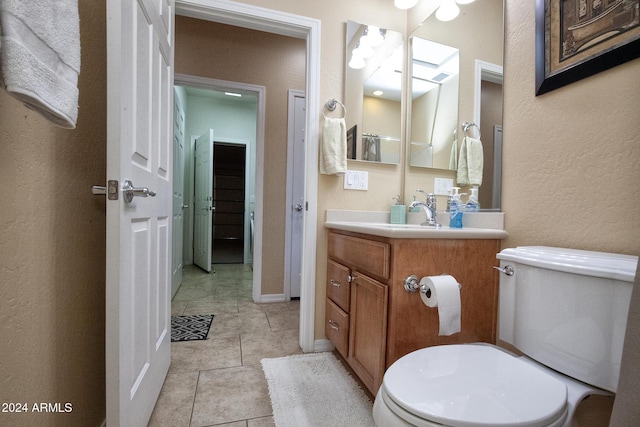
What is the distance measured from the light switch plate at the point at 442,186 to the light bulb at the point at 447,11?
89 centimetres

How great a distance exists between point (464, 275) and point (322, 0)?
5.82 feet

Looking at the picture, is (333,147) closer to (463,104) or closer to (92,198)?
(463,104)

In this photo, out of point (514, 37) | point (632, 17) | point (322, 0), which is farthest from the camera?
point (322, 0)

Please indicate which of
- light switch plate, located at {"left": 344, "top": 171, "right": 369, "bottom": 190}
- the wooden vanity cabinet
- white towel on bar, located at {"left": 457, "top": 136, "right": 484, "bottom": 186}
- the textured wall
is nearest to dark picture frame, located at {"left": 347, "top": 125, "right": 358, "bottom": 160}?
light switch plate, located at {"left": 344, "top": 171, "right": 369, "bottom": 190}

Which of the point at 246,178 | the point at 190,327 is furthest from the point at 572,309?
the point at 246,178

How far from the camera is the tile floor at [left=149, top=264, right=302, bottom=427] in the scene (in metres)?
1.25

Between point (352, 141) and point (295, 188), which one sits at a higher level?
point (352, 141)

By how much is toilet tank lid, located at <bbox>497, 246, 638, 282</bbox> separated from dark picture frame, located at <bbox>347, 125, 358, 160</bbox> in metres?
1.13

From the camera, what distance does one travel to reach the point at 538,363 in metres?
0.88

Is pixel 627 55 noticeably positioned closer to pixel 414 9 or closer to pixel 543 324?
pixel 543 324

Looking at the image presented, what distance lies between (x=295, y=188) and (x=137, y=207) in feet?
6.63

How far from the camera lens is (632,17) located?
0.84 meters

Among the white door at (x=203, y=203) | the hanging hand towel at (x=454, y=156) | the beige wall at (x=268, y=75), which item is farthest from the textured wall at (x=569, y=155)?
the white door at (x=203, y=203)

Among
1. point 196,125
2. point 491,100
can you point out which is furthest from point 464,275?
point 196,125
